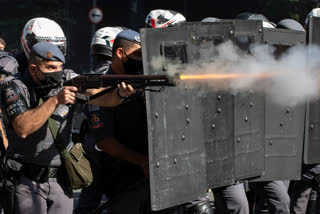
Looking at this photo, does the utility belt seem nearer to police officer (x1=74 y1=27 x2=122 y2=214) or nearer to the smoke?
police officer (x1=74 y1=27 x2=122 y2=214)

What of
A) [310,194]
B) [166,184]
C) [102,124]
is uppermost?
[102,124]

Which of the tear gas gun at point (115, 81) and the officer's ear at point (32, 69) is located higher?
the officer's ear at point (32, 69)

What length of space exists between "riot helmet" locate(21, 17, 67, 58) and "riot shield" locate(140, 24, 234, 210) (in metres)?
1.14

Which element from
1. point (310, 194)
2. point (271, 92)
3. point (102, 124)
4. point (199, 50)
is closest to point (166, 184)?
point (102, 124)

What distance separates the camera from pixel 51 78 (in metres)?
4.35

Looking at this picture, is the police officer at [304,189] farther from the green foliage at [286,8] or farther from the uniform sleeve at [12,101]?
the green foliage at [286,8]

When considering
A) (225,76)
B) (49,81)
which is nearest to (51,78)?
(49,81)

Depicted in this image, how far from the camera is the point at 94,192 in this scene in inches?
231

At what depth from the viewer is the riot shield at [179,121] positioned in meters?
4.23

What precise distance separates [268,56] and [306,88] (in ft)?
1.61

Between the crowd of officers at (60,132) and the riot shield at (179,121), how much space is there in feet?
0.83

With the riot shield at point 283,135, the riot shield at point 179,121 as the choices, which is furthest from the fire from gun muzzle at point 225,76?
the riot shield at point 283,135

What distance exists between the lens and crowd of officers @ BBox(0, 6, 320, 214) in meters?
4.28

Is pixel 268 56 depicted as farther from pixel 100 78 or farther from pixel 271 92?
pixel 100 78
